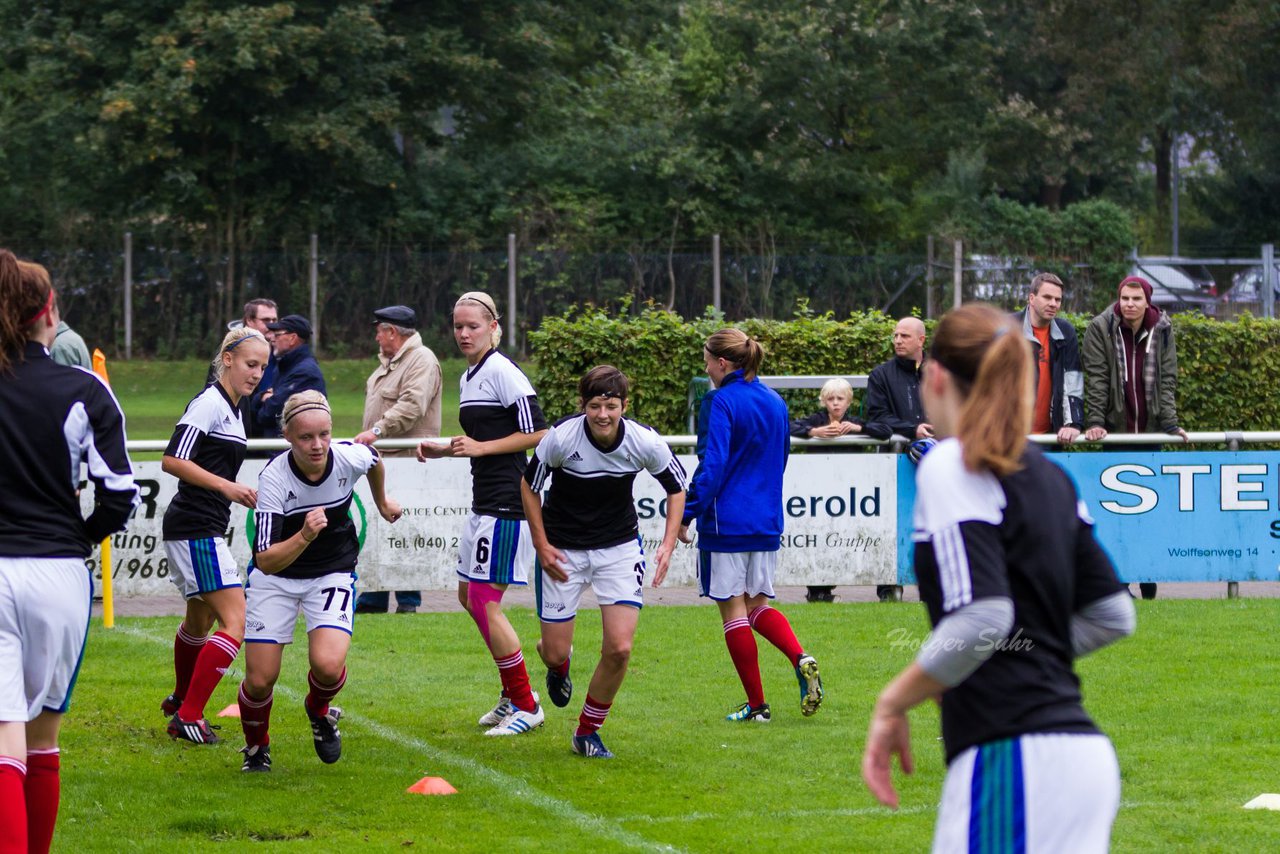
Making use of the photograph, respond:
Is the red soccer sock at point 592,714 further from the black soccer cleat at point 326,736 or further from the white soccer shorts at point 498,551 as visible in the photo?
the black soccer cleat at point 326,736

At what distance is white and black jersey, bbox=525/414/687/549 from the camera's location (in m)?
7.26

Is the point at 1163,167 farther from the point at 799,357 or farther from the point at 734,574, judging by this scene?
the point at 734,574

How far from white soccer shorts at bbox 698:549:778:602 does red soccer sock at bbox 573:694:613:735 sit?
0.98m

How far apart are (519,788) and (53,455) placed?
280cm

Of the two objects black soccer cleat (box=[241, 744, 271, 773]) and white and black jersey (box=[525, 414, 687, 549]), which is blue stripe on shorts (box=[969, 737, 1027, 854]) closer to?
white and black jersey (box=[525, 414, 687, 549])

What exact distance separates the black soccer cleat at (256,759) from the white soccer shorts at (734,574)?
225cm

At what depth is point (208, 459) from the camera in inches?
301

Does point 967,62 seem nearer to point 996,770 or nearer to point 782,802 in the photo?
point 782,802

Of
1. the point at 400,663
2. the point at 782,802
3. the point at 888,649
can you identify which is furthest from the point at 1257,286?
the point at 782,802

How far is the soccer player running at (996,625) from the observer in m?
3.17

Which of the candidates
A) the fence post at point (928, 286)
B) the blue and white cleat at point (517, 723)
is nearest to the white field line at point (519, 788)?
the blue and white cleat at point (517, 723)

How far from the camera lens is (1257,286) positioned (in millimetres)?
28781

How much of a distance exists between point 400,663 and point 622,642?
2993 millimetres

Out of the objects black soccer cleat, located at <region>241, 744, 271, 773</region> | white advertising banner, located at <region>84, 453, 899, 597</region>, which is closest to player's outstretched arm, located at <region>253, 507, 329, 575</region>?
black soccer cleat, located at <region>241, 744, 271, 773</region>
